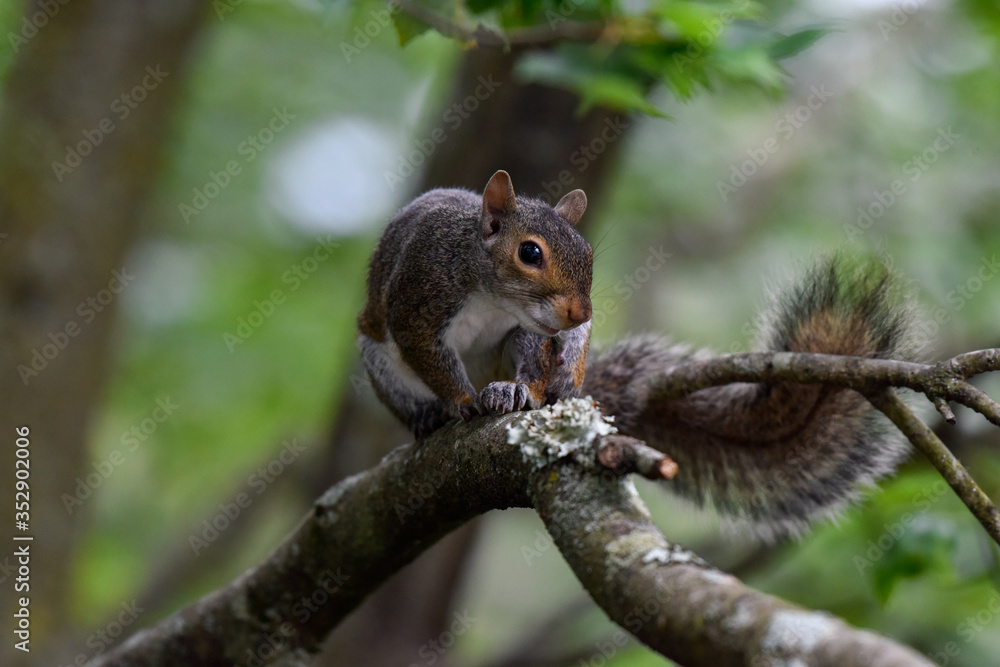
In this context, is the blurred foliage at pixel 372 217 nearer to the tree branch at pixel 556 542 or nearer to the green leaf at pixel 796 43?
the tree branch at pixel 556 542

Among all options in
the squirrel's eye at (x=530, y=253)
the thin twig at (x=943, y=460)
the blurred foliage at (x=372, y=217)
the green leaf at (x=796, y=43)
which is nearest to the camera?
the thin twig at (x=943, y=460)

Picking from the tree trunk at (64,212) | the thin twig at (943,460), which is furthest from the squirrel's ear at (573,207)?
the tree trunk at (64,212)

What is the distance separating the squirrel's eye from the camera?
2.12 m

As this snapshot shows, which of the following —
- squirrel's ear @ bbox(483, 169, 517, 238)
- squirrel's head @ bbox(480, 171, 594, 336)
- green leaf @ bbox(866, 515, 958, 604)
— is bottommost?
green leaf @ bbox(866, 515, 958, 604)

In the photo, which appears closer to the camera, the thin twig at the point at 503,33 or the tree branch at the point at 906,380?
the tree branch at the point at 906,380

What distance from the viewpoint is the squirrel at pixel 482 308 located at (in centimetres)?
→ 207

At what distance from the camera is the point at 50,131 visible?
3.36 metres

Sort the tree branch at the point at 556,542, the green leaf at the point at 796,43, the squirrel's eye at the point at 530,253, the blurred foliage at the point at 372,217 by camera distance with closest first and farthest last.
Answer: the tree branch at the point at 556,542, the green leaf at the point at 796,43, the squirrel's eye at the point at 530,253, the blurred foliage at the point at 372,217

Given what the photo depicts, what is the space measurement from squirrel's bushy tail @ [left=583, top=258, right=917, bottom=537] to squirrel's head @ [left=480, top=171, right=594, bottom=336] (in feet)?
1.09

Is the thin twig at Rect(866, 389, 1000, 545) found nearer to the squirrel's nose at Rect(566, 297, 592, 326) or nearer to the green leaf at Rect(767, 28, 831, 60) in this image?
the squirrel's nose at Rect(566, 297, 592, 326)

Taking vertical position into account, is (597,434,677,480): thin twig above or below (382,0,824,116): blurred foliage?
below

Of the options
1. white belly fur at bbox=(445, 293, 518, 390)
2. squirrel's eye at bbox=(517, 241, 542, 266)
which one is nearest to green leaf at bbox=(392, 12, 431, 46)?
squirrel's eye at bbox=(517, 241, 542, 266)

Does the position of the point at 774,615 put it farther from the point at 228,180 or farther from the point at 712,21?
the point at 228,180

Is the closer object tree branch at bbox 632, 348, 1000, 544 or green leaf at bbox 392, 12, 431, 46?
tree branch at bbox 632, 348, 1000, 544
